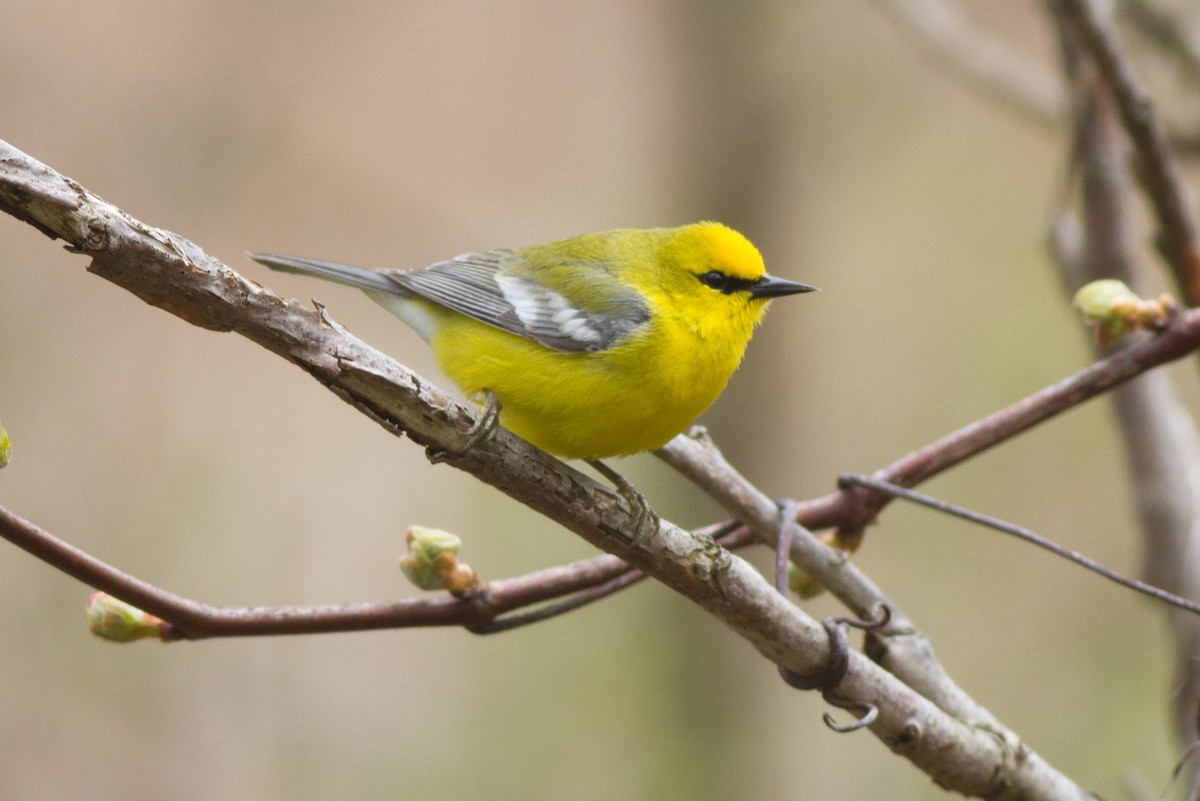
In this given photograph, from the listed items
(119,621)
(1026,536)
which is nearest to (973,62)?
(1026,536)

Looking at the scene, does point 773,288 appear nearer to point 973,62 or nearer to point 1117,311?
point 1117,311

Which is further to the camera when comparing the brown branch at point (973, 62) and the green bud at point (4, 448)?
the brown branch at point (973, 62)

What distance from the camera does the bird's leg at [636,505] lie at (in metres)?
1.74

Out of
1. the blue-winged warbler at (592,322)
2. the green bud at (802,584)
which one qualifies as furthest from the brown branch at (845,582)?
the blue-winged warbler at (592,322)

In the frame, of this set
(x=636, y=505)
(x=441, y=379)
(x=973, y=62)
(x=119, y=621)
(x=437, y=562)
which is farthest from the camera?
(x=973, y=62)

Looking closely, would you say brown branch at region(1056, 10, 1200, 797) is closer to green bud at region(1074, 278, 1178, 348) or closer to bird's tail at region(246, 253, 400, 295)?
green bud at region(1074, 278, 1178, 348)

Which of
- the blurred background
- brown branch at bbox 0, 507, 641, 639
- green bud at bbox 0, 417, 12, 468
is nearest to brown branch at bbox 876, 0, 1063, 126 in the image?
the blurred background

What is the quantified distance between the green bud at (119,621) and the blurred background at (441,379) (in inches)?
93.0

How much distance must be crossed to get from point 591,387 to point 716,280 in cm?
68

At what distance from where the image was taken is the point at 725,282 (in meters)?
3.07

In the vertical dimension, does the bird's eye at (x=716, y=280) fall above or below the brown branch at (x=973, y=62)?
below

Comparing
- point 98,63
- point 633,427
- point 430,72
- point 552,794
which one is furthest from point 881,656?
point 430,72

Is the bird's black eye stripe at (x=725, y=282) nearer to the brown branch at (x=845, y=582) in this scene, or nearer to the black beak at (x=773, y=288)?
the black beak at (x=773, y=288)

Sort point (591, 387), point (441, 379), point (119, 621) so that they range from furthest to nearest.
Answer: point (441, 379), point (591, 387), point (119, 621)
